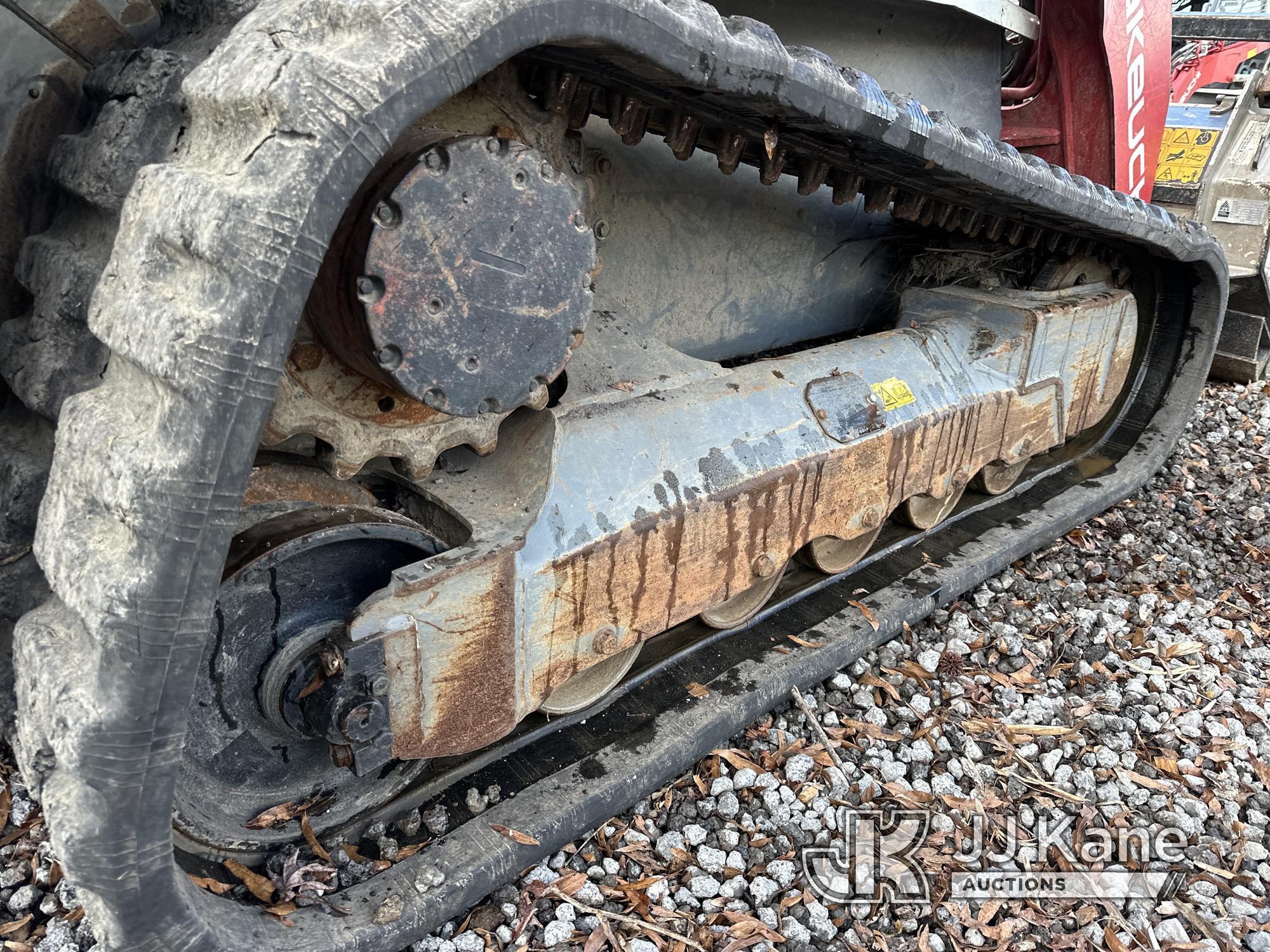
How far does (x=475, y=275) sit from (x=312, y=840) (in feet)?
3.54

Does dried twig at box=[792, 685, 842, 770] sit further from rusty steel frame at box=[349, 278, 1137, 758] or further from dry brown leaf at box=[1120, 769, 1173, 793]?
dry brown leaf at box=[1120, 769, 1173, 793]

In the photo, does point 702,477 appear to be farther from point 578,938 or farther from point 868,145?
point 578,938

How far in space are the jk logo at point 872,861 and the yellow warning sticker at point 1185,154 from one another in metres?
4.44

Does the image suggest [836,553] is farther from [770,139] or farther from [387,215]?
[387,215]

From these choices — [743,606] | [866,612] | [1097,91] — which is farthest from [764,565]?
[1097,91]

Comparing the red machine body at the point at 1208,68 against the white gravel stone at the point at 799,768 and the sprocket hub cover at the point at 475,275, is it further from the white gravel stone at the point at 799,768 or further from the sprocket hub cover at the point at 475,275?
the sprocket hub cover at the point at 475,275

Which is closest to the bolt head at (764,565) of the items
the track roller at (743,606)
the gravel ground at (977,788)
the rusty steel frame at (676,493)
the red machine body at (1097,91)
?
the rusty steel frame at (676,493)

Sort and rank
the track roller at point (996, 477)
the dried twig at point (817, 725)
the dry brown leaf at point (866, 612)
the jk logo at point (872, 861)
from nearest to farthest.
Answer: the jk logo at point (872, 861) → the dried twig at point (817, 725) → the dry brown leaf at point (866, 612) → the track roller at point (996, 477)

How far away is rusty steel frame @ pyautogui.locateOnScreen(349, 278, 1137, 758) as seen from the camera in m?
1.61

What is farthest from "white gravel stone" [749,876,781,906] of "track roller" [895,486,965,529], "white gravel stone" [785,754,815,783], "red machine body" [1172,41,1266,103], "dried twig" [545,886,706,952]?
"red machine body" [1172,41,1266,103]

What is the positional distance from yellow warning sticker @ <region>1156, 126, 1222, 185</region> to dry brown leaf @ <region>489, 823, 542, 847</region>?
5.01 meters

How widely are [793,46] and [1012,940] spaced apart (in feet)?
5.49

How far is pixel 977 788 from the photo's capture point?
7.00 feet

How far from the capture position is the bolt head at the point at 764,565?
6.94ft
